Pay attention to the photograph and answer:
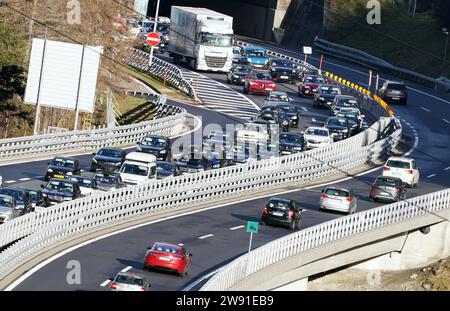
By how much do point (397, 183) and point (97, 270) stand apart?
21.5 m

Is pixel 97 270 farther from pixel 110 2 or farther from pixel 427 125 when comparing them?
pixel 110 2

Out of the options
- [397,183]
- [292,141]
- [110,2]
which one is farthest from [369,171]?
[110,2]

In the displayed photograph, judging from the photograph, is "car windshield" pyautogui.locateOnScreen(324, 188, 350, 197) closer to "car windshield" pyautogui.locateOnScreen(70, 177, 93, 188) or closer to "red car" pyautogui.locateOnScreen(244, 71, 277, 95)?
"car windshield" pyautogui.locateOnScreen(70, 177, 93, 188)

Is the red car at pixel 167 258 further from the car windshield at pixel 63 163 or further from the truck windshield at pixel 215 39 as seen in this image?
the truck windshield at pixel 215 39

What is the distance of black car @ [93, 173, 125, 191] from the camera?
61.6m

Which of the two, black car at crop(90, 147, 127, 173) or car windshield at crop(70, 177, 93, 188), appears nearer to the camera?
car windshield at crop(70, 177, 93, 188)

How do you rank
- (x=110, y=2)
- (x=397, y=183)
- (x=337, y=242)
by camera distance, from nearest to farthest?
1. (x=337, y=242)
2. (x=397, y=183)
3. (x=110, y=2)

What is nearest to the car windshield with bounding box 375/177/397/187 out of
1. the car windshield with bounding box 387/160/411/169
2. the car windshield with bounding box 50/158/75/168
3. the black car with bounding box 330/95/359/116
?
the car windshield with bounding box 387/160/411/169

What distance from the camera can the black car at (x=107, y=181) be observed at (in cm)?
6162

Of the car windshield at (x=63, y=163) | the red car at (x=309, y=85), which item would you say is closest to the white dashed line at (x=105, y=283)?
the car windshield at (x=63, y=163)

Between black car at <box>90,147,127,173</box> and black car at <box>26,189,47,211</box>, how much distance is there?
1110 centimetres

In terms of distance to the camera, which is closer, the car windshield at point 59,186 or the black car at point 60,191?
the black car at point 60,191

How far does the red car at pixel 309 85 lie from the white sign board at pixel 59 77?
21676 millimetres
